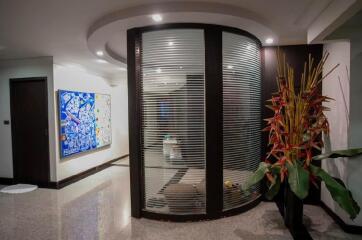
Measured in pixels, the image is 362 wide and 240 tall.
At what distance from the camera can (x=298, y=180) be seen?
2.45 metres

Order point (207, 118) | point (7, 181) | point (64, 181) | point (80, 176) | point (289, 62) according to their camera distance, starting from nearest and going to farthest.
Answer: point (207, 118)
point (289, 62)
point (64, 181)
point (7, 181)
point (80, 176)

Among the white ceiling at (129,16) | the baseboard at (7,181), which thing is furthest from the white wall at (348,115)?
the baseboard at (7,181)

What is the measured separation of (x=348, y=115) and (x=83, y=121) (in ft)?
16.3

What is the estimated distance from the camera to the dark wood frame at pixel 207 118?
295 cm

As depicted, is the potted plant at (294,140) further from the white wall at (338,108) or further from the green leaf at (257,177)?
the white wall at (338,108)

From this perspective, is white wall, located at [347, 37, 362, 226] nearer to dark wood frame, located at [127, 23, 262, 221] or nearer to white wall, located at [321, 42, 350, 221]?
white wall, located at [321, 42, 350, 221]

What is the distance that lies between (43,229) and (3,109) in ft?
10.5

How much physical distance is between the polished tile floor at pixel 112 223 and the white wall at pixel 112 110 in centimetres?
101

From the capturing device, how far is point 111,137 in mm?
6582

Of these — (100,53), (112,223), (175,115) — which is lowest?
(112,223)

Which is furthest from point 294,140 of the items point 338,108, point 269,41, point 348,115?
point 269,41

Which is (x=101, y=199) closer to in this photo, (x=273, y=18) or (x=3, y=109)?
(x=3, y=109)

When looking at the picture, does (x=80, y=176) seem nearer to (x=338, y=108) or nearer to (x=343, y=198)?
(x=343, y=198)

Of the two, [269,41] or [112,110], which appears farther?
[112,110]
